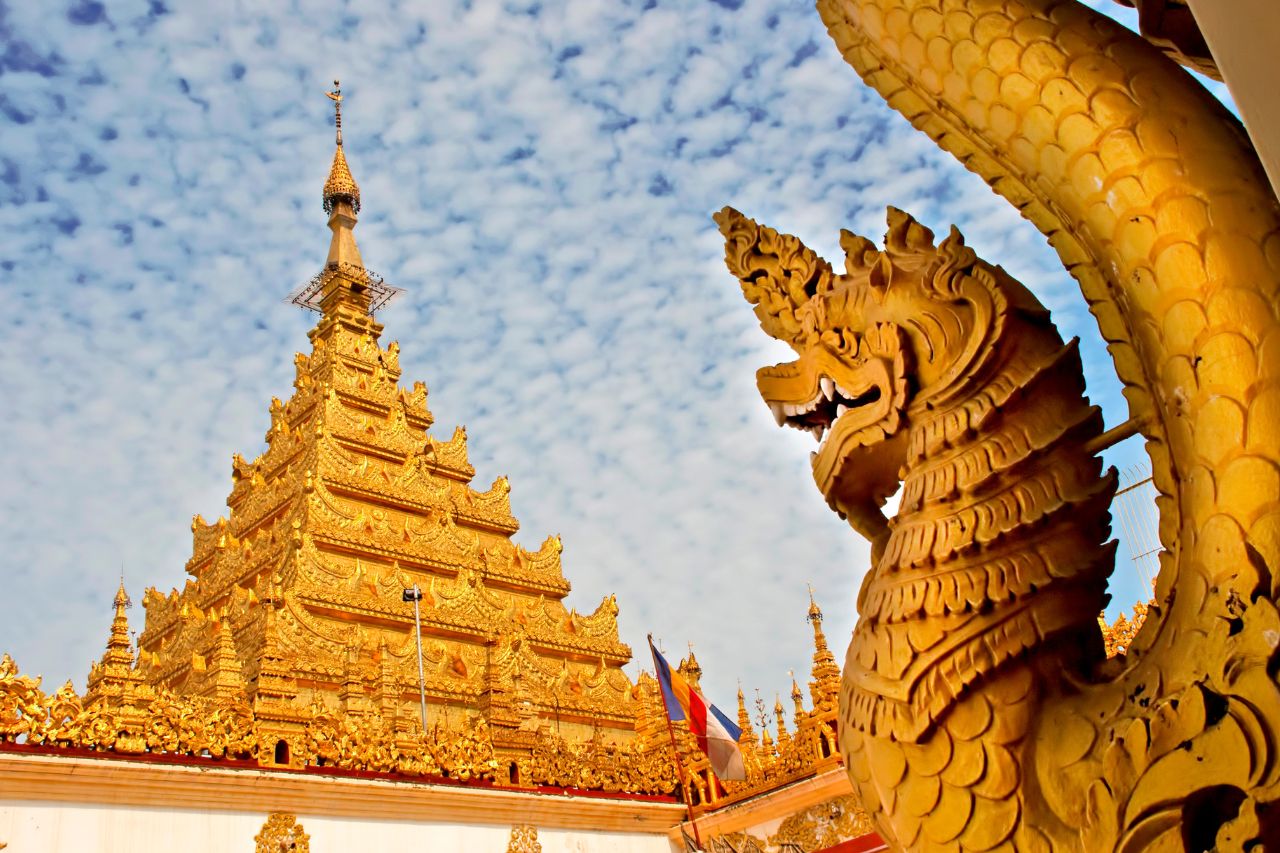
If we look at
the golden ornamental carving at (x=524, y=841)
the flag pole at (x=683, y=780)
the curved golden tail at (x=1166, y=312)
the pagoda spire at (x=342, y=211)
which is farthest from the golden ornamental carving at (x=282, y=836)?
the pagoda spire at (x=342, y=211)

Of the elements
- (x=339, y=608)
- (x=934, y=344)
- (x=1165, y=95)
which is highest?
(x=339, y=608)

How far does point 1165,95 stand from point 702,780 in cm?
1109

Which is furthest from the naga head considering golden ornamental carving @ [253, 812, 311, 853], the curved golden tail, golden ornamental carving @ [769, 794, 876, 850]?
golden ornamental carving @ [769, 794, 876, 850]

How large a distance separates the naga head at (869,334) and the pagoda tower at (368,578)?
14.8 m

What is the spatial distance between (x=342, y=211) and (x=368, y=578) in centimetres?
1324

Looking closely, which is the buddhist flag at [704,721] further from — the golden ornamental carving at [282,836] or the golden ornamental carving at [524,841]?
the golden ornamental carving at [282,836]

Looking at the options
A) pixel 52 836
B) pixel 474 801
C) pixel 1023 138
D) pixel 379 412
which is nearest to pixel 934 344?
pixel 1023 138

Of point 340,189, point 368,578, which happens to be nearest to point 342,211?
point 340,189

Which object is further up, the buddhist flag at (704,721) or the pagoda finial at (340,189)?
the pagoda finial at (340,189)

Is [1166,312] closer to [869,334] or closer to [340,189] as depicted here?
[869,334]

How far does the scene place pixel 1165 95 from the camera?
269 centimetres

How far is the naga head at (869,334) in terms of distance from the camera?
295 centimetres

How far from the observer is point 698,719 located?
1298 centimetres

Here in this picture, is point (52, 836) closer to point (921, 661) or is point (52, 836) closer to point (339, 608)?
point (921, 661)
